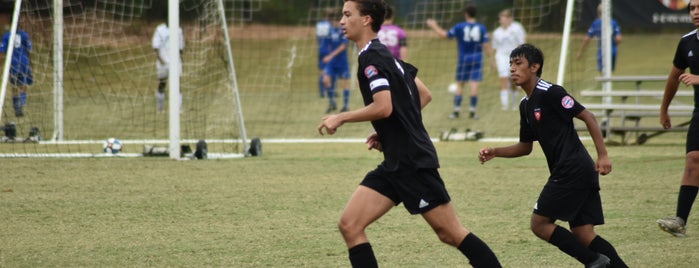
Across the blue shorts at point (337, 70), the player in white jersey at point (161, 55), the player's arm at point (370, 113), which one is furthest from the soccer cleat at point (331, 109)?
the player's arm at point (370, 113)

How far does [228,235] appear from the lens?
25.6ft

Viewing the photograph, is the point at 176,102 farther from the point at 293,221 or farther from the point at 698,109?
the point at 698,109

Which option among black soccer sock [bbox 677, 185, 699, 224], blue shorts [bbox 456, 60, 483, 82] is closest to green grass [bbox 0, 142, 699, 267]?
black soccer sock [bbox 677, 185, 699, 224]

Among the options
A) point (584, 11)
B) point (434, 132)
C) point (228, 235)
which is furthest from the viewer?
point (584, 11)

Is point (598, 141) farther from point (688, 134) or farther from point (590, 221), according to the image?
point (688, 134)

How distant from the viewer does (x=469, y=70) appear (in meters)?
20.2

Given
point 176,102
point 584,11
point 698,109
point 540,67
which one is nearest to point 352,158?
point 176,102

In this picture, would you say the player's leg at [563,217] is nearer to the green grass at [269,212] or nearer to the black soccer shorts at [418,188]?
the green grass at [269,212]

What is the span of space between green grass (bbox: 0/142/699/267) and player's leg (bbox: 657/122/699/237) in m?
0.12

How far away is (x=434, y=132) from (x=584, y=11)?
8046mm

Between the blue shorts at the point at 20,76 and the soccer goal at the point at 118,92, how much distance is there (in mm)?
185

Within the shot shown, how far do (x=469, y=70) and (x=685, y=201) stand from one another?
41.2ft

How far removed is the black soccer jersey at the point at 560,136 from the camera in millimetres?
6137

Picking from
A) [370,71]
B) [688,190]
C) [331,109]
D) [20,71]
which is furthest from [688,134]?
[331,109]
